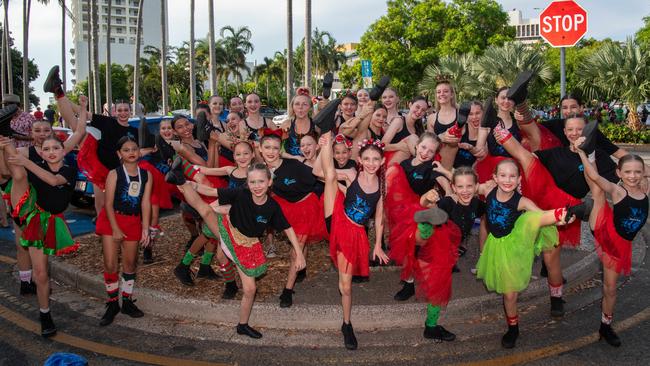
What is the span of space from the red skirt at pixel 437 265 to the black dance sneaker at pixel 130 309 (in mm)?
2708

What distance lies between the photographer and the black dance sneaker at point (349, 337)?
4449mm

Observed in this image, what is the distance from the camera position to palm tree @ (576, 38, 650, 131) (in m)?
20.2

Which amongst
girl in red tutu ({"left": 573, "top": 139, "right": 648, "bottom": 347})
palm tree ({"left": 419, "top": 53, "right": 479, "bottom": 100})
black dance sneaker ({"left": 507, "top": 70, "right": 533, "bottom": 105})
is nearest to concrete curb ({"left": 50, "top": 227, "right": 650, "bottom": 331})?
girl in red tutu ({"left": 573, "top": 139, "right": 648, "bottom": 347})

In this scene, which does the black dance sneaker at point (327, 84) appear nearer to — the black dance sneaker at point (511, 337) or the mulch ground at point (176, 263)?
the mulch ground at point (176, 263)

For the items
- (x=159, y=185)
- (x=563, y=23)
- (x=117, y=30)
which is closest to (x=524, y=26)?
(x=117, y=30)

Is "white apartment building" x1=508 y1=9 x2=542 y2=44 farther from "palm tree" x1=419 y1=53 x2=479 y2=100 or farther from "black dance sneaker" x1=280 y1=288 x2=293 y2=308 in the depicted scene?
"black dance sneaker" x1=280 y1=288 x2=293 y2=308

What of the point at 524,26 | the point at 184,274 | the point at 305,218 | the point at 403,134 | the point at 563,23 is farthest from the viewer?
the point at 524,26

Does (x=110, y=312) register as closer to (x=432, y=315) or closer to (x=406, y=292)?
(x=406, y=292)

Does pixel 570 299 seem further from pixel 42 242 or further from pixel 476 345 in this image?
pixel 42 242

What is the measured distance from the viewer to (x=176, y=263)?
6.61 meters

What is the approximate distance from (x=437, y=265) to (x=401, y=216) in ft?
2.35

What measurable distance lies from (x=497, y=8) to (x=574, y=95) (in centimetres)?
3751

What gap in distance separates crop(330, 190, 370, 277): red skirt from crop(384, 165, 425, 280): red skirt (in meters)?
0.40

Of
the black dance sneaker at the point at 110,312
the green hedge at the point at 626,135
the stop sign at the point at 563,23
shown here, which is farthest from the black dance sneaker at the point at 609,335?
the green hedge at the point at 626,135
